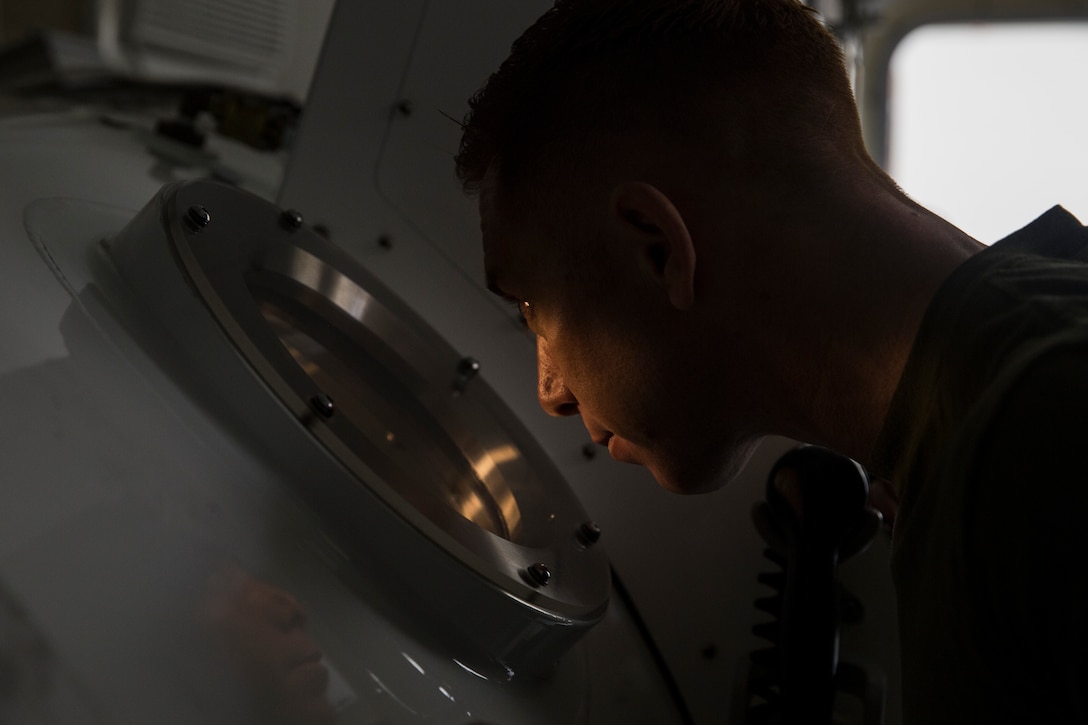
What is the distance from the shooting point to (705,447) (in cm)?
77

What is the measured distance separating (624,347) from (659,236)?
0.33ft

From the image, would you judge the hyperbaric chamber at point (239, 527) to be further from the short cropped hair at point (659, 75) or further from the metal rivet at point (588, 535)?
the short cropped hair at point (659, 75)

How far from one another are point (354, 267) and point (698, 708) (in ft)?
1.77

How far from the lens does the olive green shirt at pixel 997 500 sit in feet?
1.40

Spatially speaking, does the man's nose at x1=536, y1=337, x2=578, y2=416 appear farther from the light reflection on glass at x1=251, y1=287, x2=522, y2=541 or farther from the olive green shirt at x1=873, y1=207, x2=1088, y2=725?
the olive green shirt at x1=873, y1=207, x2=1088, y2=725

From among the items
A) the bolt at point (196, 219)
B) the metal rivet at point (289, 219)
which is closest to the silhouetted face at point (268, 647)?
the bolt at point (196, 219)

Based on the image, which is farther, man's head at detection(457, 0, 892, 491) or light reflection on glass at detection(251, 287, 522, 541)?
light reflection on glass at detection(251, 287, 522, 541)

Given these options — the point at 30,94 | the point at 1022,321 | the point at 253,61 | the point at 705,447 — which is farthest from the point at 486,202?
the point at 253,61

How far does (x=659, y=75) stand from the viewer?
2.40 feet

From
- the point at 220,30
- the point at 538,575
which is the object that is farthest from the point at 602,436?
the point at 220,30

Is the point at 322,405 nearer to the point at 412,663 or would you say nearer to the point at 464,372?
the point at 412,663

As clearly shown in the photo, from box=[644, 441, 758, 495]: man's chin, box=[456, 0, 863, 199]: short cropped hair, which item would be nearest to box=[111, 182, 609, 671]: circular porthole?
box=[644, 441, 758, 495]: man's chin

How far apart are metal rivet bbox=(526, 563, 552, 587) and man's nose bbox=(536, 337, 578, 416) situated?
18cm

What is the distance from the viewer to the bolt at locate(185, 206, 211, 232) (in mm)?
724
